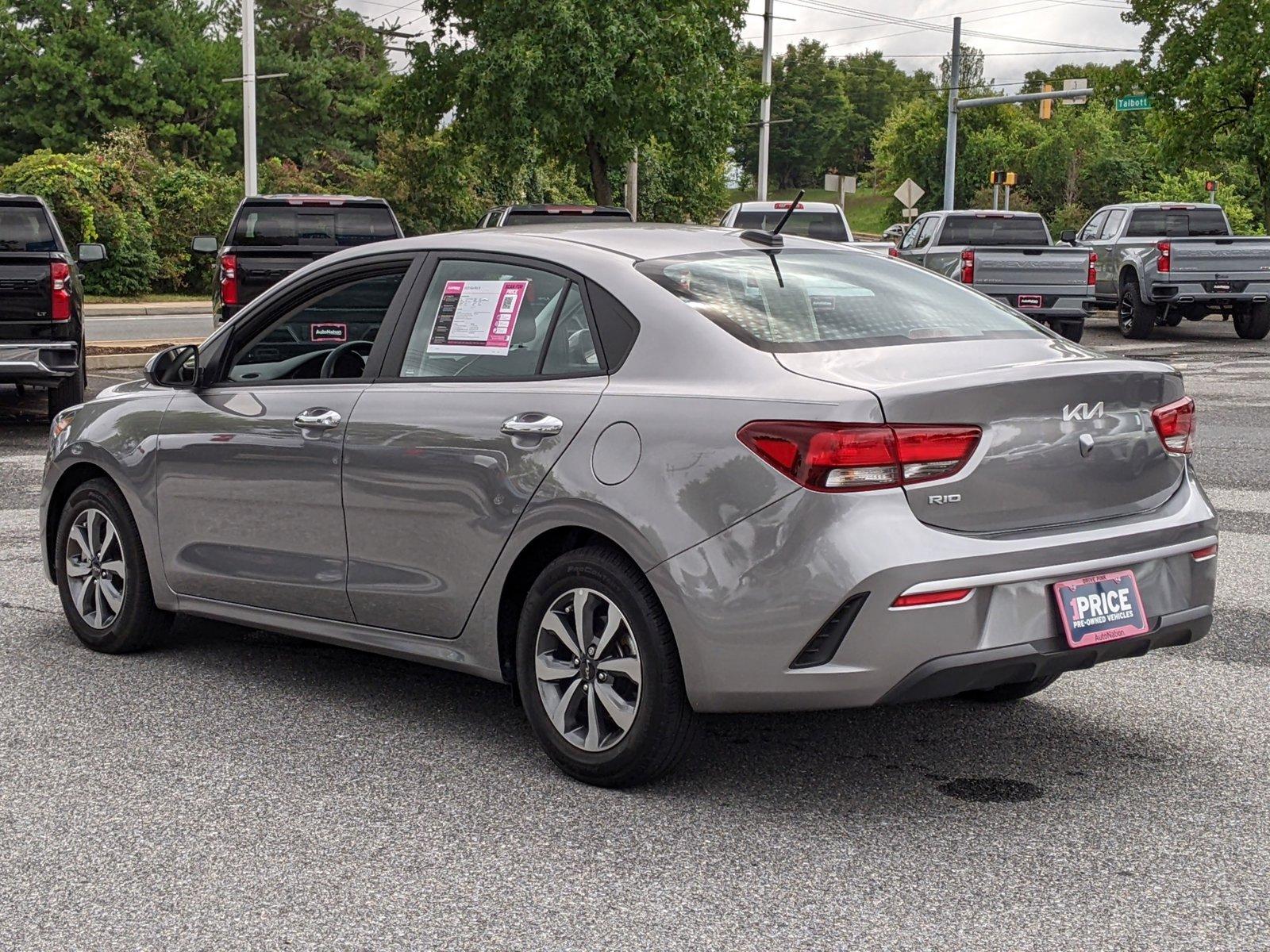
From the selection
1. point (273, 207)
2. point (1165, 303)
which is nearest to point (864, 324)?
point (273, 207)

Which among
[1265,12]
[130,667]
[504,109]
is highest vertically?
[1265,12]

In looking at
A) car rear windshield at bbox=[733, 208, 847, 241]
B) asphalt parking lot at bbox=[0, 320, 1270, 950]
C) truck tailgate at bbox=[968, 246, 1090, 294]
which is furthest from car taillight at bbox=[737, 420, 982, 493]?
car rear windshield at bbox=[733, 208, 847, 241]

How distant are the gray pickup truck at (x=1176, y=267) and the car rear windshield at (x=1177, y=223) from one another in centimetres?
1

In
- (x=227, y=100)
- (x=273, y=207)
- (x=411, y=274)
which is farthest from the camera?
(x=227, y=100)

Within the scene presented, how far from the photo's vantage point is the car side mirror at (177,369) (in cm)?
612

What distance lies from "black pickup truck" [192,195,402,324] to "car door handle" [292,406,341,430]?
10.3 metres

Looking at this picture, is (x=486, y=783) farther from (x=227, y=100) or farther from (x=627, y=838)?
(x=227, y=100)

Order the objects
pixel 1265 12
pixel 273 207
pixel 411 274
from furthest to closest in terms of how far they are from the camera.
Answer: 1. pixel 1265 12
2. pixel 273 207
3. pixel 411 274

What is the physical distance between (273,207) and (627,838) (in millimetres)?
12658

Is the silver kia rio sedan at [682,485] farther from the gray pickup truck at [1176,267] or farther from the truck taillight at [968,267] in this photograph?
the gray pickup truck at [1176,267]

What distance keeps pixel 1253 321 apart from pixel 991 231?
13.6ft

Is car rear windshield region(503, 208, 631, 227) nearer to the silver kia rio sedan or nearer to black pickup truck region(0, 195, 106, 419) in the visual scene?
black pickup truck region(0, 195, 106, 419)

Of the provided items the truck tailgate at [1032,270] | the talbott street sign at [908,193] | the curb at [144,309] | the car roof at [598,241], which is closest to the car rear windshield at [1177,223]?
the truck tailgate at [1032,270]

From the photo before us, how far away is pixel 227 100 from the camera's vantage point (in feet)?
194
